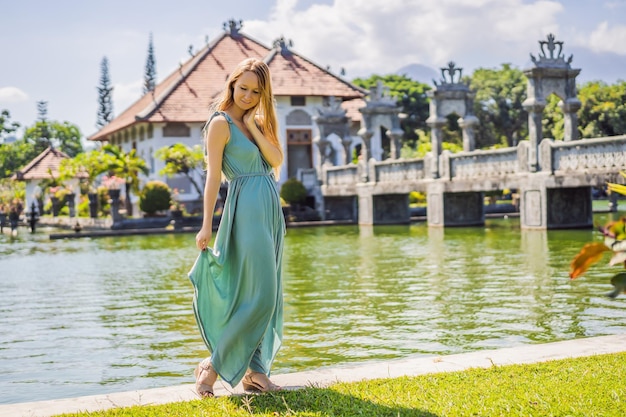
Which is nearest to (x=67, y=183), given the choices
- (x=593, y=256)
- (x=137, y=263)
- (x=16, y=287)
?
(x=137, y=263)

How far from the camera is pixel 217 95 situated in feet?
146

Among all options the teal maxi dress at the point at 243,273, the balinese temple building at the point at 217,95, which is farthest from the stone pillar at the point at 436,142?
the teal maxi dress at the point at 243,273

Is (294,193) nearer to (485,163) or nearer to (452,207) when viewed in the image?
(452,207)

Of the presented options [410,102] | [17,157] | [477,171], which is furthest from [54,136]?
[477,171]

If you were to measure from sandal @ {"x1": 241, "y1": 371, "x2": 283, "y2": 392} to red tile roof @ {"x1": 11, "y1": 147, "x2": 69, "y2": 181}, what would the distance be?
176 ft

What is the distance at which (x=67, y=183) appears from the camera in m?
56.0

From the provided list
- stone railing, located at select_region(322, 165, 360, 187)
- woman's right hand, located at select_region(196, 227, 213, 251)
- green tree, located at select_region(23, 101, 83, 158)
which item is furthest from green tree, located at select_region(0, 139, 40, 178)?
woman's right hand, located at select_region(196, 227, 213, 251)

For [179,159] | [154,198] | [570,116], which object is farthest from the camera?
[179,159]

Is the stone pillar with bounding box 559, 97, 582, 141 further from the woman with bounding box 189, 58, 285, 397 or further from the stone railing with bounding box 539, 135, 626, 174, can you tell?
the woman with bounding box 189, 58, 285, 397

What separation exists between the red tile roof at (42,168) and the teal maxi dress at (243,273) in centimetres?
5362

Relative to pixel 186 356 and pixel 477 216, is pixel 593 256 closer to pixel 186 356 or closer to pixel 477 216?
pixel 186 356

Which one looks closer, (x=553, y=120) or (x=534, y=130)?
(x=534, y=130)

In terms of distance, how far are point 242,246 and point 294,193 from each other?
3430cm

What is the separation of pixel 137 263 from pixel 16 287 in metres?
4.55
